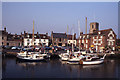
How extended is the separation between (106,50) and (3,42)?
1689 inches

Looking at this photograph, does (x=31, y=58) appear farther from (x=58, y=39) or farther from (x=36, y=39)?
(x=58, y=39)

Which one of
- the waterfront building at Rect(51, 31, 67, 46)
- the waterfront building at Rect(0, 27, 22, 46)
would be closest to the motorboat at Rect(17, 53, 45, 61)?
the waterfront building at Rect(0, 27, 22, 46)

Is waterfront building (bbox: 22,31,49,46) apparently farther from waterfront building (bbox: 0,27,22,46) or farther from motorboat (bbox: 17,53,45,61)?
Answer: motorboat (bbox: 17,53,45,61)

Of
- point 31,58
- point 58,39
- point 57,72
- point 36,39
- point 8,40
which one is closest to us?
point 57,72

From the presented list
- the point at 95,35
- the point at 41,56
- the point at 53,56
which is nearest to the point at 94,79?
the point at 41,56

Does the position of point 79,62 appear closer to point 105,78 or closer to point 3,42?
point 105,78

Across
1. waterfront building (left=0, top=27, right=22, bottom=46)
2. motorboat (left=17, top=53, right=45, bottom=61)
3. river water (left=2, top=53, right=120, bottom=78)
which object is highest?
waterfront building (left=0, top=27, right=22, bottom=46)

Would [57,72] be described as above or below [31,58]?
below

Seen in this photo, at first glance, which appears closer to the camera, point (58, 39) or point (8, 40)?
point (8, 40)

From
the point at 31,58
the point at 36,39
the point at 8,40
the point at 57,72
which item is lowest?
the point at 57,72

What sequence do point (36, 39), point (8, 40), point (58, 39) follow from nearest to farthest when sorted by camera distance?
point (8, 40)
point (36, 39)
point (58, 39)

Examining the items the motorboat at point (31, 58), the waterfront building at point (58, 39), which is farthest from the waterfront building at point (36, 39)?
the motorboat at point (31, 58)

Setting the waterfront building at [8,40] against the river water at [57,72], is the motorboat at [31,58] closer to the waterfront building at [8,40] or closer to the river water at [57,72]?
the river water at [57,72]

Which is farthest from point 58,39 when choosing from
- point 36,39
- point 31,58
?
point 31,58
